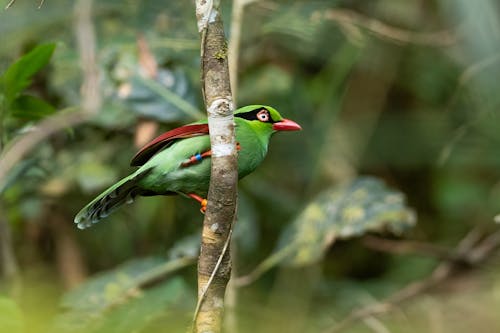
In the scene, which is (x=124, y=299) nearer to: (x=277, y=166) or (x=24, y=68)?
(x=24, y=68)

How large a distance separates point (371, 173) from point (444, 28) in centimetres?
131

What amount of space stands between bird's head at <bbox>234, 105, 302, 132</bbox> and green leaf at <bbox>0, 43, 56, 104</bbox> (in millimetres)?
1064

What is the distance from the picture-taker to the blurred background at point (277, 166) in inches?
152

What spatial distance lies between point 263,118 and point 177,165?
13.8 inches

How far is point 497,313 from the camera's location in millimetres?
4504

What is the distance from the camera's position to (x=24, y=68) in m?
3.20

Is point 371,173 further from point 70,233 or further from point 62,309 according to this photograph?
point 62,309

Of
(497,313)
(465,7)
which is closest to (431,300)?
(497,313)

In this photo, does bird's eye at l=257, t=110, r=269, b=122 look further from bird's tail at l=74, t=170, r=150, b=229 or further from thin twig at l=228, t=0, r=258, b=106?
thin twig at l=228, t=0, r=258, b=106

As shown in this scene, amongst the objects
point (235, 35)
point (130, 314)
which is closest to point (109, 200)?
point (130, 314)

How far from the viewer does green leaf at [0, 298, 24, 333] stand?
8.52 feet

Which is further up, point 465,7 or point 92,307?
point 465,7

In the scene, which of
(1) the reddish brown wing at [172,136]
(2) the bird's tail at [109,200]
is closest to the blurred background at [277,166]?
(2) the bird's tail at [109,200]

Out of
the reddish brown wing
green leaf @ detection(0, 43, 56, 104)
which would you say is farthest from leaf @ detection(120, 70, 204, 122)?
the reddish brown wing
